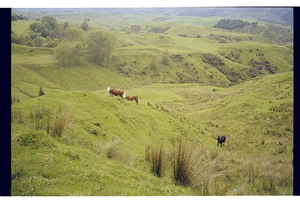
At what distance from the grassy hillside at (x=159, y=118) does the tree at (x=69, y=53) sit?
0.50ft

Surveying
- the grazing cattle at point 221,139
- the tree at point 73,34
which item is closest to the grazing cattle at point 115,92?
the tree at point 73,34

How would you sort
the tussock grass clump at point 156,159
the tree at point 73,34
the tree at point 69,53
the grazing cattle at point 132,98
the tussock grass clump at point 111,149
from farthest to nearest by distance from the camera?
the grazing cattle at point 132,98 < the tree at point 73,34 < the tree at point 69,53 < the tussock grass clump at point 111,149 < the tussock grass clump at point 156,159

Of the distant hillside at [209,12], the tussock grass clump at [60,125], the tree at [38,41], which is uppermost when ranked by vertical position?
the distant hillside at [209,12]

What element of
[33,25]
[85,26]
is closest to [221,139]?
[85,26]

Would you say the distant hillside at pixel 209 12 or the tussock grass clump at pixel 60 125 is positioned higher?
the distant hillside at pixel 209 12

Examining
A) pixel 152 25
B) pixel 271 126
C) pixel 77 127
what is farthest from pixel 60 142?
pixel 271 126

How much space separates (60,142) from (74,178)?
3.78ft

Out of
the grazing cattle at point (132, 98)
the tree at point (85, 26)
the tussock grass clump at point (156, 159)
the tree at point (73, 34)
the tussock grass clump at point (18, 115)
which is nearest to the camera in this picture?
the tussock grass clump at point (156, 159)

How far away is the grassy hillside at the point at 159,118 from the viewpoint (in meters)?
5.80

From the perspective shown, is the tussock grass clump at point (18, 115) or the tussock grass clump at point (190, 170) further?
the tussock grass clump at point (18, 115)

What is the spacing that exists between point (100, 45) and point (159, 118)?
2437 millimetres

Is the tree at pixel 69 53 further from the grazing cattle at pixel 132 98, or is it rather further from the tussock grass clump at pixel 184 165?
the tussock grass clump at pixel 184 165
